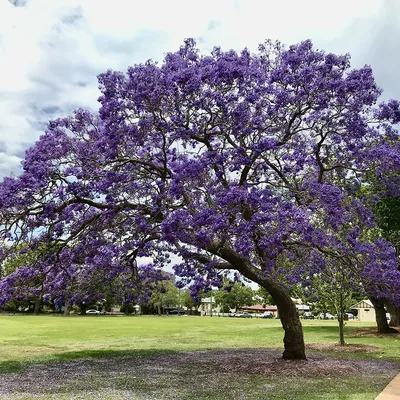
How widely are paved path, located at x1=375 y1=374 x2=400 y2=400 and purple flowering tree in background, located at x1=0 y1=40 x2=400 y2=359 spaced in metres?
4.28

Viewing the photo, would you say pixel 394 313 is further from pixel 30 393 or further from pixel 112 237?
pixel 30 393

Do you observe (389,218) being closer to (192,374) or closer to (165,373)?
(192,374)

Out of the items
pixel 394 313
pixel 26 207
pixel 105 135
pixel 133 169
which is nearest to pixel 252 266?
pixel 133 169

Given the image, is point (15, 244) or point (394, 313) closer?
point (15, 244)

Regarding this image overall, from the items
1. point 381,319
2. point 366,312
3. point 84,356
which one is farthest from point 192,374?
point 366,312

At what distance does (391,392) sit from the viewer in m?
10.7

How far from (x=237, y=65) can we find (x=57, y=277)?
1045cm

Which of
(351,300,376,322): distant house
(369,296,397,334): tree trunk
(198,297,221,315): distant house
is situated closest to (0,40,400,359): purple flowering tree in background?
(369,296,397,334): tree trunk

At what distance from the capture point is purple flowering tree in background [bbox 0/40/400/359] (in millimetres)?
13828

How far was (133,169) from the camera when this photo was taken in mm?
16062

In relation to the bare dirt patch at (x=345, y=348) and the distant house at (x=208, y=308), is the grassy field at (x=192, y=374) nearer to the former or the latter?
the bare dirt patch at (x=345, y=348)

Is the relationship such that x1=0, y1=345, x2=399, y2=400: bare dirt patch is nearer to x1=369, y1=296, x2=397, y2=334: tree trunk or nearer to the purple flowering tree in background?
the purple flowering tree in background

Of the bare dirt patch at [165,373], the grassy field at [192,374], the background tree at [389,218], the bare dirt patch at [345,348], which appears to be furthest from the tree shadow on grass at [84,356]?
the background tree at [389,218]

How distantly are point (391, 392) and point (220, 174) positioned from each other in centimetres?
772
